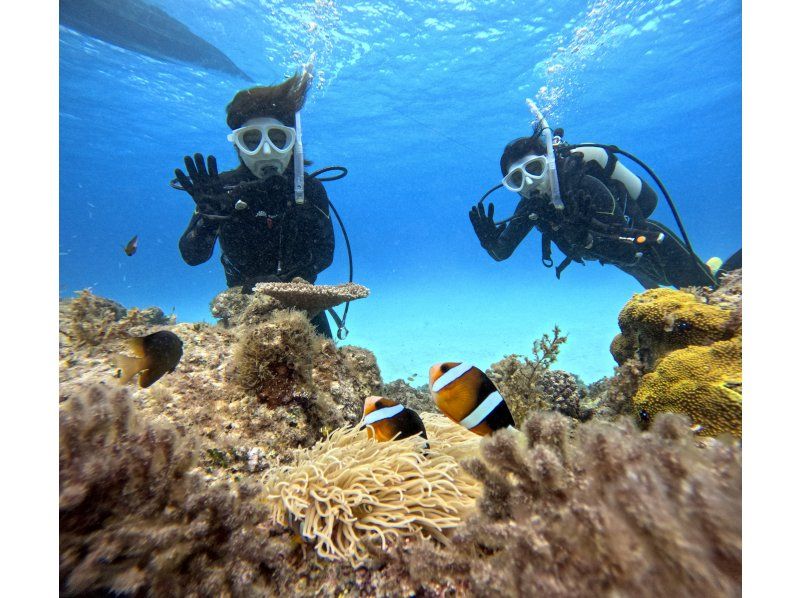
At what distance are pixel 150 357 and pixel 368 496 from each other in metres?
1.71

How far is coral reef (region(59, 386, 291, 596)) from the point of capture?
1.19m

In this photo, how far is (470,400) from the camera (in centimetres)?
184

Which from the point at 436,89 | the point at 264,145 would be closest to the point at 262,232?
the point at 264,145

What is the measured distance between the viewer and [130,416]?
1569 mm

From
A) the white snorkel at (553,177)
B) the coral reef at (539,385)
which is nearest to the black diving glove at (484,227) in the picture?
the white snorkel at (553,177)

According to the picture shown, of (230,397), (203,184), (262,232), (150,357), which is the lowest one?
(230,397)

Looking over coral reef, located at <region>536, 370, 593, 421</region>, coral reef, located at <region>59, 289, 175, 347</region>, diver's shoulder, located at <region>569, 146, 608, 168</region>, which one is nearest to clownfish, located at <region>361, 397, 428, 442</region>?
coral reef, located at <region>536, 370, 593, 421</region>

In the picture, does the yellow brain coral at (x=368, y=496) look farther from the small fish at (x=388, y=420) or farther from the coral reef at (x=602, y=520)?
the coral reef at (x=602, y=520)

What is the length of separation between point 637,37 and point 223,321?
24.6 m

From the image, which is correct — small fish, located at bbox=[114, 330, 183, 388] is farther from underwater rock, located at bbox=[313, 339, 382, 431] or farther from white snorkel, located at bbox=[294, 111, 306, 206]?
white snorkel, located at bbox=[294, 111, 306, 206]

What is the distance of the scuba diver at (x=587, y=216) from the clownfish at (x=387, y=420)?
534 cm

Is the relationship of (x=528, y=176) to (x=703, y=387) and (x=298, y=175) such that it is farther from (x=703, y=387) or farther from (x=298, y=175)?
(x=703, y=387)

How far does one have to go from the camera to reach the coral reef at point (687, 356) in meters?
2.28
